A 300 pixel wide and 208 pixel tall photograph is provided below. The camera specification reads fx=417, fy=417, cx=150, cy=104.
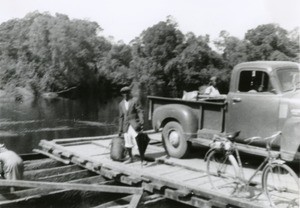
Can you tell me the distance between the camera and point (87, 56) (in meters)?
59.8

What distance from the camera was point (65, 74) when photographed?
180ft

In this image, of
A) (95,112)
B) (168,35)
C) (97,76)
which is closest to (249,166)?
(95,112)

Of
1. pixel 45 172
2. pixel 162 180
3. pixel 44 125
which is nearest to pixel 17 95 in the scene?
pixel 44 125

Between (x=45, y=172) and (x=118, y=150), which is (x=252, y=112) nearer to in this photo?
(x=118, y=150)

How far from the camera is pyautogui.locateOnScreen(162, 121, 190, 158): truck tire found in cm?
911

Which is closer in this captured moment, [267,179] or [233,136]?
[267,179]

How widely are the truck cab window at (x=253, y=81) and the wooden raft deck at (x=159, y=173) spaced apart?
183cm

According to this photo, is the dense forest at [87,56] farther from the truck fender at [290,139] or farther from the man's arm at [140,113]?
the truck fender at [290,139]

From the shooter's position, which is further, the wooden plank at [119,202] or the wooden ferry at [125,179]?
the wooden plank at [119,202]

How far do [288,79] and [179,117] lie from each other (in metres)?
2.42

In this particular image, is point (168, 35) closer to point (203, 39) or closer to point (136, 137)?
point (203, 39)

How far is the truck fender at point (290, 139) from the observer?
6.78 m

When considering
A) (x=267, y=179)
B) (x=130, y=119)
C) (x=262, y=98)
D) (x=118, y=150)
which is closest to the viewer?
(x=267, y=179)

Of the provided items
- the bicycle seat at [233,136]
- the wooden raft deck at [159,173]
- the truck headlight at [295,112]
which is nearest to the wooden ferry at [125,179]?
the wooden raft deck at [159,173]
